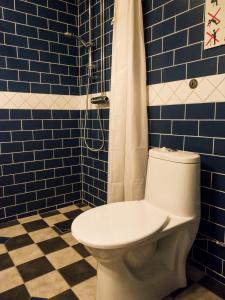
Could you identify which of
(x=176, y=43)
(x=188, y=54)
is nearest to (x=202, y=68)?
(x=188, y=54)

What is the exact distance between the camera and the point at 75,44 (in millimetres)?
2246

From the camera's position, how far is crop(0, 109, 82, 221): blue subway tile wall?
2.00 metres

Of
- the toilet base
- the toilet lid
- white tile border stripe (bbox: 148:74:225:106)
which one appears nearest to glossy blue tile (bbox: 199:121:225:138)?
white tile border stripe (bbox: 148:74:225:106)

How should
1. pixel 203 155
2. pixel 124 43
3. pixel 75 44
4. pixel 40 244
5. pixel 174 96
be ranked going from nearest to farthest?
1. pixel 203 155
2. pixel 174 96
3. pixel 124 43
4. pixel 40 244
5. pixel 75 44

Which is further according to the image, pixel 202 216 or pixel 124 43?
pixel 124 43

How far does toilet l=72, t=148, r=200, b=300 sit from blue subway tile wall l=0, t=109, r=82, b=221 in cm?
110

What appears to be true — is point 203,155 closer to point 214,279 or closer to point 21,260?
point 214,279

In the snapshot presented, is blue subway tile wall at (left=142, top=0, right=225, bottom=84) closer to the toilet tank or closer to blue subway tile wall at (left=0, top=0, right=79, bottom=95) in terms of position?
the toilet tank

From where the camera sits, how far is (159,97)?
5.08 feet

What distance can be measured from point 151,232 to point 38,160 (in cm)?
142

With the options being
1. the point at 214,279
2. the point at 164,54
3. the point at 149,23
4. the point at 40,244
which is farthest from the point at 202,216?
the point at 149,23

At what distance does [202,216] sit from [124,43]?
119cm

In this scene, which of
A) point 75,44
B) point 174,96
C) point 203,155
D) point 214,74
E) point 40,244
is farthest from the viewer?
point 75,44

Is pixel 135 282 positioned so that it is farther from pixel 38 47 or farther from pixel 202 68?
pixel 38 47
